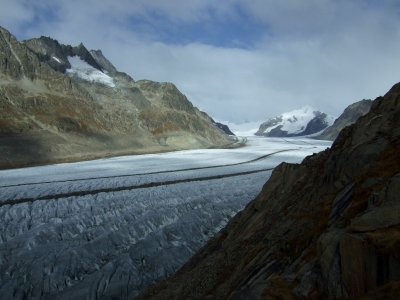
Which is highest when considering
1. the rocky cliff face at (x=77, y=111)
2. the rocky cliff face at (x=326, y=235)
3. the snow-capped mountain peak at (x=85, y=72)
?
the snow-capped mountain peak at (x=85, y=72)

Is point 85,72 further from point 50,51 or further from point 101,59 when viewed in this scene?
point 101,59

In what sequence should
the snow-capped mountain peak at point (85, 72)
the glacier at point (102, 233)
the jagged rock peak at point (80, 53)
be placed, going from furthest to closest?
1. the jagged rock peak at point (80, 53)
2. the snow-capped mountain peak at point (85, 72)
3. the glacier at point (102, 233)

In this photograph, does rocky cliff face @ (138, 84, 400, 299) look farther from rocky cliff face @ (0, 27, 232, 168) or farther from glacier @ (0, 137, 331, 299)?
rocky cliff face @ (0, 27, 232, 168)

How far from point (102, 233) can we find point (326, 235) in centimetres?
1567

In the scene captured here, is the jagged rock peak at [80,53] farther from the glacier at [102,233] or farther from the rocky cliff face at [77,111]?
the glacier at [102,233]

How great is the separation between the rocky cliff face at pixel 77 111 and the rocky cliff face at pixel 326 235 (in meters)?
53.4

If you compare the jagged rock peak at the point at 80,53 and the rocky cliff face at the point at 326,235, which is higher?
the jagged rock peak at the point at 80,53

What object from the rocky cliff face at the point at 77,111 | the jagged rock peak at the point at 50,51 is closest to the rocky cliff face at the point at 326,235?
the rocky cliff face at the point at 77,111

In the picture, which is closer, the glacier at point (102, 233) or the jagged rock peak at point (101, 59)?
the glacier at point (102, 233)

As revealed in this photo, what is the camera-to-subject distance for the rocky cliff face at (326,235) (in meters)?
5.76

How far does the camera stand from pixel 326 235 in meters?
6.75

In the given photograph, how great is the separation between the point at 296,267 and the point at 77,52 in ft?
486

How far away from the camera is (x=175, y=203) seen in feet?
83.1

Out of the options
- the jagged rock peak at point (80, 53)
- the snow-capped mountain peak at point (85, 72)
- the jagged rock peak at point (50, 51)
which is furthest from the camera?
the jagged rock peak at point (80, 53)
